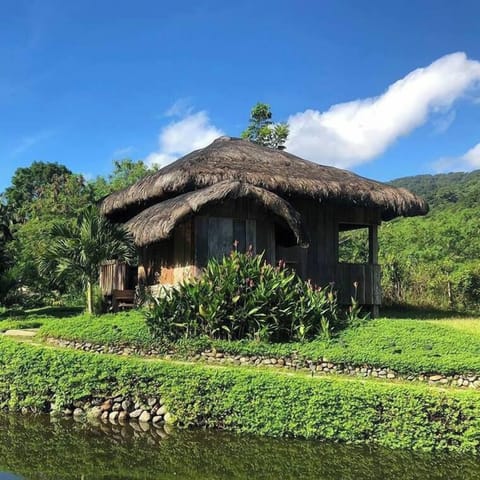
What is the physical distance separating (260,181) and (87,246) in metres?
4.04

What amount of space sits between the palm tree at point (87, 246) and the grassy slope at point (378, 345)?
2.11 meters

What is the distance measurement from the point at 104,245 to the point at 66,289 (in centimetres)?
774

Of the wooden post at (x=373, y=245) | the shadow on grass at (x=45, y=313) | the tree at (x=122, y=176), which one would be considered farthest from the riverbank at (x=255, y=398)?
the tree at (x=122, y=176)

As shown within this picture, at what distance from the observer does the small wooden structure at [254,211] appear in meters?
11.5

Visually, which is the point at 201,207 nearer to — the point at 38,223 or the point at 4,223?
the point at 4,223

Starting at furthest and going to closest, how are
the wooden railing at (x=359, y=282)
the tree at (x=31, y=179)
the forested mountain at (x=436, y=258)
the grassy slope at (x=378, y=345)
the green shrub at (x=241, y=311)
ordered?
the tree at (x=31, y=179), the forested mountain at (x=436, y=258), the wooden railing at (x=359, y=282), the green shrub at (x=241, y=311), the grassy slope at (x=378, y=345)

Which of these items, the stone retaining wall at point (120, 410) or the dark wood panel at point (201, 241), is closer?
the stone retaining wall at point (120, 410)

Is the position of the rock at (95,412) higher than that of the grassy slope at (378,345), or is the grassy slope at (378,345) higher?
the grassy slope at (378,345)

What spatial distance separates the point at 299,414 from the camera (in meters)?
7.00

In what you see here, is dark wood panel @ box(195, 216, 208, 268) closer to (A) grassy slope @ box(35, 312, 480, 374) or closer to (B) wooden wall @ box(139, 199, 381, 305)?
(B) wooden wall @ box(139, 199, 381, 305)

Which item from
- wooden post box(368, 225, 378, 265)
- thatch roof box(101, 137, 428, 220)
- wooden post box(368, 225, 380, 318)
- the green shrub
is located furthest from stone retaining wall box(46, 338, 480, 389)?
wooden post box(368, 225, 378, 265)

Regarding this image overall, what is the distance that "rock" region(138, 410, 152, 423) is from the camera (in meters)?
7.79

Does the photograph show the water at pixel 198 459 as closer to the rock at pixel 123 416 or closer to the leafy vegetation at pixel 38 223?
the rock at pixel 123 416

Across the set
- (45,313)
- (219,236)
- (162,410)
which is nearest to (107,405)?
(162,410)
